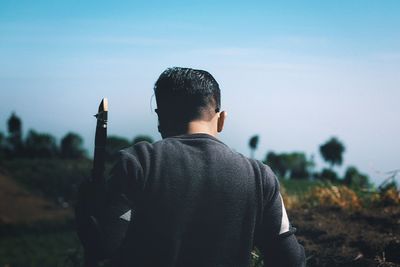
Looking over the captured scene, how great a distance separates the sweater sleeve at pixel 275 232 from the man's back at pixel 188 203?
0.25 feet

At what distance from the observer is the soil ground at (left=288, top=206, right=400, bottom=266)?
373 centimetres

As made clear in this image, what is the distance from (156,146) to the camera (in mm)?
2021

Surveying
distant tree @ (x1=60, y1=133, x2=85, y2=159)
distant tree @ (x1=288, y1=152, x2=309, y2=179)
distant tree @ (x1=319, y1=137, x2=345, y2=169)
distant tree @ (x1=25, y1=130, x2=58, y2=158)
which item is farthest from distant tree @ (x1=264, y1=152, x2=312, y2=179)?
distant tree @ (x1=25, y1=130, x2=58, y2=158)

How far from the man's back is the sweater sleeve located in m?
0.08

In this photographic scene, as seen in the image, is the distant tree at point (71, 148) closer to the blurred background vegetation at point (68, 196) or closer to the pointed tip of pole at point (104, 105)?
the blurred background vegetation at point (68, 196)

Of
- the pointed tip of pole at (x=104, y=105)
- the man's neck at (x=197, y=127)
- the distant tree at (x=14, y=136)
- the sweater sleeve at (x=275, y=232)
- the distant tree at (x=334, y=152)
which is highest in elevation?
the pointed tip of pole at (x=104, y=105)

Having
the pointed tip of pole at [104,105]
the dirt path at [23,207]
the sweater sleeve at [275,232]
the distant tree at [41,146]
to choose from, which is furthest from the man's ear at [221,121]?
the distant tree at [41,146]

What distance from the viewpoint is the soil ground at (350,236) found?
12.2 ft

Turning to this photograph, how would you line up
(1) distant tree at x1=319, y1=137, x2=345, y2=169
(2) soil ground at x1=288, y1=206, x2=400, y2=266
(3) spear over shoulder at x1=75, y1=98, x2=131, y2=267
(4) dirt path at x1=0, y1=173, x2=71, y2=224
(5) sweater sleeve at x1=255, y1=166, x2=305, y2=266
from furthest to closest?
(1) distant tree at x1=319, y1=137, x2=345, y2=169
(4) dirt path at x1=0, y1=173, x2=71, y2=224
(2) soil ground at x1=288, y1=206, x2=400, y2=266
(5) sweater sleeve at x1=255, y1=166, x2=305, y2=266
(3) spear over shoulder at x1=75, y1=98, x2=131, y2=267

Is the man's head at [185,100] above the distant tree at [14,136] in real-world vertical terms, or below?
above

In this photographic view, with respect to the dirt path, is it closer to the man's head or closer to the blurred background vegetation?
the blurred background vegetation

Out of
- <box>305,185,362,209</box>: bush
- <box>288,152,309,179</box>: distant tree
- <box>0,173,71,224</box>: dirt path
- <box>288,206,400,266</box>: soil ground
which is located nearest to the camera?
<box>288,206,400,266</box>: soil ground

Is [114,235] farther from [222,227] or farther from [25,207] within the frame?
[25,207]

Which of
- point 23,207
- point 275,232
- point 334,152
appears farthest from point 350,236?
point 334,152
